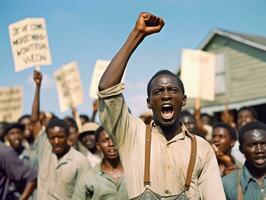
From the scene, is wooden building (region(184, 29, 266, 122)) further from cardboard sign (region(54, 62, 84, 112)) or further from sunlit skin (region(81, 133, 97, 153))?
sunlit skin (region(81, 133, 97, 153))

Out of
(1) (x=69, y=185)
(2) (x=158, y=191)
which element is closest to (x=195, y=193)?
(2) (x=158, y=191)

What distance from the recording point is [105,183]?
461 cm

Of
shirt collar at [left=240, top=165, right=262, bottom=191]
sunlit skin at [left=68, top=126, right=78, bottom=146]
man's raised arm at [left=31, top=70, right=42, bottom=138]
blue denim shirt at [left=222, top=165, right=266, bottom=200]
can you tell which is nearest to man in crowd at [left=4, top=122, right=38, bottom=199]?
man's raised arm at [left=31, top=70, right=42, bottom=138]

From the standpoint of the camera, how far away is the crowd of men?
2.96m

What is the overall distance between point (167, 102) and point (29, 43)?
5866 mm

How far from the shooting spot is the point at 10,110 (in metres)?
10.1

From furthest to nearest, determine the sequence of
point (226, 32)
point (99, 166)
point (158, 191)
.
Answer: point (226, 32), point (99, 166), point (158, 191)

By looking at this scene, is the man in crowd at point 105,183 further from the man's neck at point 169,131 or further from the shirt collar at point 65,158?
the man's neck at point 169,131

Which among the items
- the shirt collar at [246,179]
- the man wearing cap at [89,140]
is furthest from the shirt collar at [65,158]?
the shirt collar at [246,179]

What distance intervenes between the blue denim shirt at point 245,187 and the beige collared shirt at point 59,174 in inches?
71.4

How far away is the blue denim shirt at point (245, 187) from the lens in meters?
4.15

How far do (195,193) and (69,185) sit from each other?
9.15 feet

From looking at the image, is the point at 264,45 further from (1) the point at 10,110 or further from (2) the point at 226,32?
(1) the point at 10,110

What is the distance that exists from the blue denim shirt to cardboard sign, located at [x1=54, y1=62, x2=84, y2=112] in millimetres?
5736
